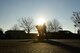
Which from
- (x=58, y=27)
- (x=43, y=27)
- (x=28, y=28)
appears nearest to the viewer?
(x=43, y=27)

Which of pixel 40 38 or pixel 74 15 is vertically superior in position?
pixel 74 15

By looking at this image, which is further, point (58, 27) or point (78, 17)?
point (58, 27)

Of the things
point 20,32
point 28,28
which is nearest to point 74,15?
point 28,28

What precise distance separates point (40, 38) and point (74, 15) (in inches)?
1371

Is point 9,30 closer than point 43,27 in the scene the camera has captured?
No

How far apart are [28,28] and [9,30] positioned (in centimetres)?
4416

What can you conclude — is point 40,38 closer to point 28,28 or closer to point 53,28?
point 28,28

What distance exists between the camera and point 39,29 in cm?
4766

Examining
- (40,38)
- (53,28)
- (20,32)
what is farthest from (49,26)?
(40,38)

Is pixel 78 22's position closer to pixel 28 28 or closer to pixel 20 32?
pixel 28 28

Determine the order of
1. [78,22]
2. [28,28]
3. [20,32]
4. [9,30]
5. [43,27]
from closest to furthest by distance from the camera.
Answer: [43,27] < [78,22] < [28,28] < [20,32] < [9,30]

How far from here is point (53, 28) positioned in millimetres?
115000

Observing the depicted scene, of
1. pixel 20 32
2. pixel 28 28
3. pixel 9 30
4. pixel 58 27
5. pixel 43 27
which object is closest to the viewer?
pixel 43 27

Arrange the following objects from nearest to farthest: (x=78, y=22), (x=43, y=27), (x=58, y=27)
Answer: (x=43, y=27), (x=78, y=22), (x=58, y=27)
